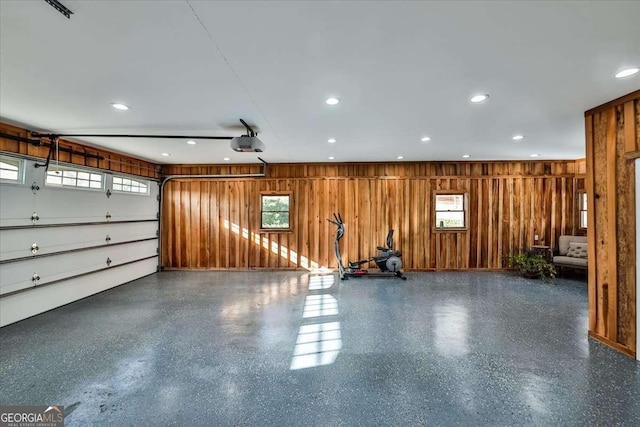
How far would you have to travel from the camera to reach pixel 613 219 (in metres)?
2.99

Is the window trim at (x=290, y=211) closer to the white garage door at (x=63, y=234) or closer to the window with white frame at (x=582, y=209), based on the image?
the white garage door at (x=63, y=234)

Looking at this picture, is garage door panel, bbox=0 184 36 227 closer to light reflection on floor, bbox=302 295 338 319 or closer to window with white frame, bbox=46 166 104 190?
window with white frame, bbox=46 166 104 190

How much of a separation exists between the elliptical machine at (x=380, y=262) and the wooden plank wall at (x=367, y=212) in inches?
19.3

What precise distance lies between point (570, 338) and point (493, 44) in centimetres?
336

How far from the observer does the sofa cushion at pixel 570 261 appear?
5.88m

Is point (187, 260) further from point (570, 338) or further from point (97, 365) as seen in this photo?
point (570, 338)

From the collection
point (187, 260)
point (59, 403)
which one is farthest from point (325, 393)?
point (187, 260)

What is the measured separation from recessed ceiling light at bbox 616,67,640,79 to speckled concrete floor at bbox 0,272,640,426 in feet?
8.84

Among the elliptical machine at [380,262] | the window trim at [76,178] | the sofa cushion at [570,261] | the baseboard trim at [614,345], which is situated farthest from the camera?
the elliptical machine at [380,262]

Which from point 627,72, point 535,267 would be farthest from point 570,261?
point 627,72

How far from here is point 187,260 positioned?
7.27m

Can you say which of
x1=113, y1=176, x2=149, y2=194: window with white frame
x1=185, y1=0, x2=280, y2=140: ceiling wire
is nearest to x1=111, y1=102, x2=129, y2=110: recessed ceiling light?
x1=185, y1=0, x2=280, y2=140: ceiling wire

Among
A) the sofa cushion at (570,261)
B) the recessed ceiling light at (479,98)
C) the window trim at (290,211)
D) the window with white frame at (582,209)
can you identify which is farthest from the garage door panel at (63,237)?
the window with white frame at (582,209)

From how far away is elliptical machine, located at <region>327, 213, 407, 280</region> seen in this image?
6168 mm
